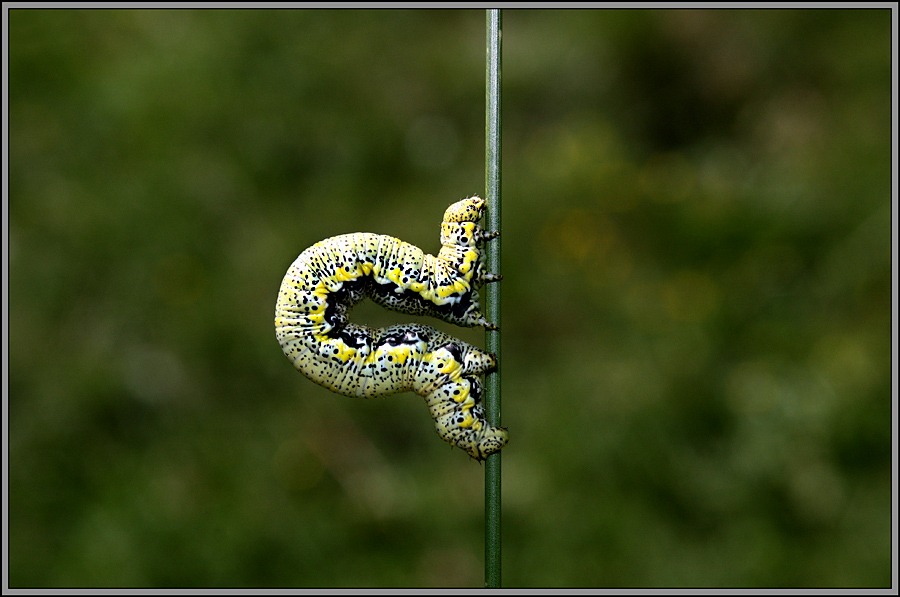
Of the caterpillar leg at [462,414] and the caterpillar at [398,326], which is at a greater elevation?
the caterpillar at [398,326]

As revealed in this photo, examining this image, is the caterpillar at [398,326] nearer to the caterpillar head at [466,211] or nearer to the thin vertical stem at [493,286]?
the caterpillar head at [466,211]

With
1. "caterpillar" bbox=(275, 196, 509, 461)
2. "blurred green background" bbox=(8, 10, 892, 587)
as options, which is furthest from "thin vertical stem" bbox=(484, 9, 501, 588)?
"blurred green background" bbox=(8, 10, 892, 587)

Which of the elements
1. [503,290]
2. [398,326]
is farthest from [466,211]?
[503,290]

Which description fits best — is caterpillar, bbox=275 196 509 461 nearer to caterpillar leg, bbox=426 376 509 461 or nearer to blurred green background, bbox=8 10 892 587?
caterpillar leg, bbox=426 376 509 461

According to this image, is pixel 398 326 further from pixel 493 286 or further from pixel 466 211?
pixel 493 286

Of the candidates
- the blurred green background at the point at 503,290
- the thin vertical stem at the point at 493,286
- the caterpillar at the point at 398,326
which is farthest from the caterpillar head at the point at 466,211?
the blurred green background at the point at 503,290

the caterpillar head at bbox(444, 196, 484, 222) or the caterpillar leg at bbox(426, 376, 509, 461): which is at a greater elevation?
the caterpillar head at bbox(444, 196, 484, 222)

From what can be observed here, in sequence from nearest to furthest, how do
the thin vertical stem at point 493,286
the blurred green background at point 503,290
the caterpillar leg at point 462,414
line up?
1. the thin vertical stem at point 493,286
2. the caterpillar leg at point 462,414
3. the blurred green background at point 503,290
